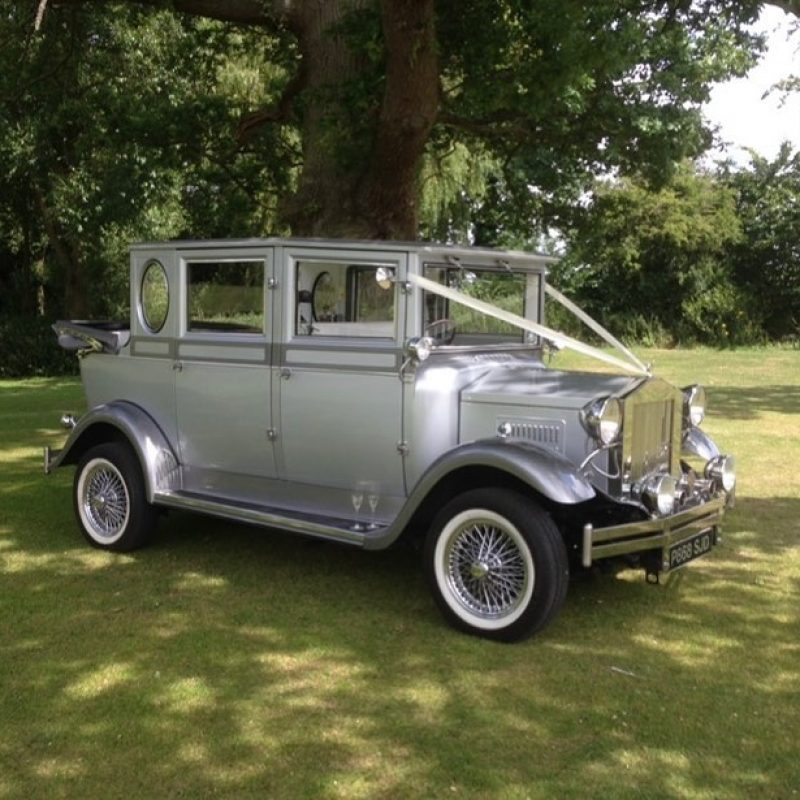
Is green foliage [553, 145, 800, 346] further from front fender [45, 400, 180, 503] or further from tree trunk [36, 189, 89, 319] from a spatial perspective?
front fender [45, 400, 180, 503]

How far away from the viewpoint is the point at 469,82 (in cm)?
956

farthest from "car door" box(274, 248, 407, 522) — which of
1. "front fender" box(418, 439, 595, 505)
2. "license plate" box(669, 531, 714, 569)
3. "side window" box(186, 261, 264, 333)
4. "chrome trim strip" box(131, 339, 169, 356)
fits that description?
"license plate" box(669, 531, 714, 569)

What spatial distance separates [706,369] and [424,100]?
1451cm

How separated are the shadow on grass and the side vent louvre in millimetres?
997

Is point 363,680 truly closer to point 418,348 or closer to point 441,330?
point 418,348

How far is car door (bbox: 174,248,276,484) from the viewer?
233 inches

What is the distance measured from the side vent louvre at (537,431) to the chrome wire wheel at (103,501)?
9.16 feet

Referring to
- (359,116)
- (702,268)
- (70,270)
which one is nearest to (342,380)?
(359,116)

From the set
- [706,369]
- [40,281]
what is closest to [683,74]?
[706,369]

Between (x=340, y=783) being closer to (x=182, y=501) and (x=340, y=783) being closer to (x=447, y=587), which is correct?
(x=447, y=587)

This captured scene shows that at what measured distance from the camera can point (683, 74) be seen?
10.2 metres

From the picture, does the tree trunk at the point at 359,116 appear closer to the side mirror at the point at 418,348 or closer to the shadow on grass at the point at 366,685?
the side mirror at the point at 418,348

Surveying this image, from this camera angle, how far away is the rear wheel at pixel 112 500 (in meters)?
6.42

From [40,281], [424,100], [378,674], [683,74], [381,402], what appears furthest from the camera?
[40,281]
